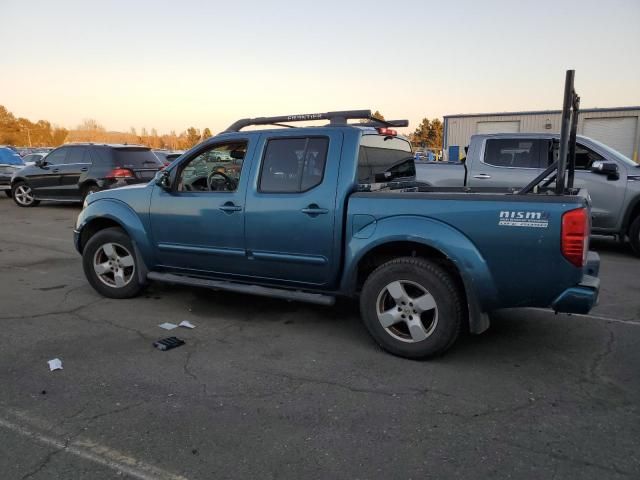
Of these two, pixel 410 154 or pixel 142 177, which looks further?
pixel 142 177

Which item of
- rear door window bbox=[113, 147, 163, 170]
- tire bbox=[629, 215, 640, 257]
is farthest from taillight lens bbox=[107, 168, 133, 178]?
tire bbox=[629, 215, 640, 257]

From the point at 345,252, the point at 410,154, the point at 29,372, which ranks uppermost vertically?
the point at 410,154

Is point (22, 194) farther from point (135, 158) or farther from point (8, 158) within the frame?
point (8, 158)

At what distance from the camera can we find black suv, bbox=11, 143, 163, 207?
12.6m

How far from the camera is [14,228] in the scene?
10.5m

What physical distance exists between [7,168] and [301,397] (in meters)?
16.8

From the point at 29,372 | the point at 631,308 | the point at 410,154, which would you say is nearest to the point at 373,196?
the point at 410,154

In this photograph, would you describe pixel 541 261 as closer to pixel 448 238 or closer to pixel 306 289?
pixel 448 238

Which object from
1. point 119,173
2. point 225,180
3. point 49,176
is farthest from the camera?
point 49,176

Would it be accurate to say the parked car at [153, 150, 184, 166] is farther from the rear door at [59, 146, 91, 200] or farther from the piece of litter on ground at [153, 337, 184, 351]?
the piece of litter on ground at [153, 337, 184, 351]

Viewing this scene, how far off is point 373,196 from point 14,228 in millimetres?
9461

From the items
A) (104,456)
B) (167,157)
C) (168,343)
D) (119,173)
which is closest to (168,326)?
(168,343)

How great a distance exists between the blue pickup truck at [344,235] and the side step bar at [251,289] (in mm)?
17

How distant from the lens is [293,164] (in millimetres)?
4363
